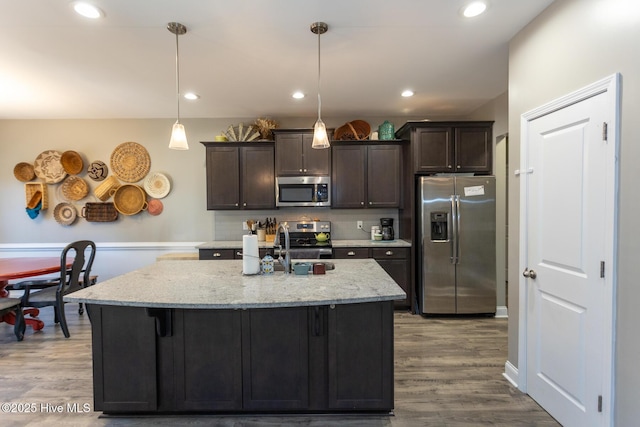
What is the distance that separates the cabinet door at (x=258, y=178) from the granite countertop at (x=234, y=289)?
75.0 inches

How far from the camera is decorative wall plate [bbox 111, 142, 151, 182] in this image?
4.54 m

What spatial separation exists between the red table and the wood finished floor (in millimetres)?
158

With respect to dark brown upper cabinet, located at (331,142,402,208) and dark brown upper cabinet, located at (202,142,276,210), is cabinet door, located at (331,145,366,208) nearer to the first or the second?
dark brown upper cabinet, located at (331,142,402,208)

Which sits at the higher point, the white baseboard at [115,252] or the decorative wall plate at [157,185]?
the decorative wall plate at [157,185]

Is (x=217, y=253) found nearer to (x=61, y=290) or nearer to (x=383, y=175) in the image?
(x=61, y=290)

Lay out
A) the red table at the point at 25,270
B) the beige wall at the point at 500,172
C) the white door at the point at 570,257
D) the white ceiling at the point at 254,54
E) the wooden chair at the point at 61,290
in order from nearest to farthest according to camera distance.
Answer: the white door at the point at 570,257 < the white ceiling at the point at 254,54 < the red table at the point at 25,270 < the wooden chair at the point at 61,290 < the beige wall at the point at 500,172

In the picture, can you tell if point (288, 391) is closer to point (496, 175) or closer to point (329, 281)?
point (329, 281)

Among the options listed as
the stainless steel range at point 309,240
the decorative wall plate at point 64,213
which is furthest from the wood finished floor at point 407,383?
the decorative wall plate at point 64,213

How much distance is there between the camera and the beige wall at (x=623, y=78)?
1.44 m

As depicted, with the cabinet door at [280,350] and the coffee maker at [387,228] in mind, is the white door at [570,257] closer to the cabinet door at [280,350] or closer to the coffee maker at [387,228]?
the cabinet door at [280,350]

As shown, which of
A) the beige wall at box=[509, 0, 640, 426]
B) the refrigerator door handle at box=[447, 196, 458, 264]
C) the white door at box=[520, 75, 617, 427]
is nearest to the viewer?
the beige wall at box=[509, 0, 640, 426]

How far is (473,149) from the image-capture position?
3799 millimetres

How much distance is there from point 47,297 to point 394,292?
372cm

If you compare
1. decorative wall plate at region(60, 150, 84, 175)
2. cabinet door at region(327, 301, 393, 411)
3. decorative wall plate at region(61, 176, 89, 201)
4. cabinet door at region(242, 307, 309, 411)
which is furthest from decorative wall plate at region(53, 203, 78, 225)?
cabinet door at region(327, 301, 393, 411)
